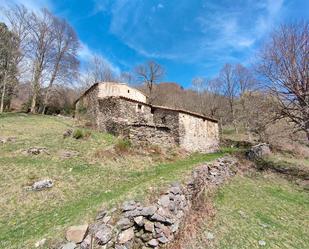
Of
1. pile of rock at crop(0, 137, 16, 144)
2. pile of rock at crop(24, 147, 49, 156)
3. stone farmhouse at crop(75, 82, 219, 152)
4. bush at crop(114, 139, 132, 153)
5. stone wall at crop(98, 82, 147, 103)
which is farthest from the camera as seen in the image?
stone wall at crop(98, 82, 147, 103)

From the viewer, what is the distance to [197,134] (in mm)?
16781

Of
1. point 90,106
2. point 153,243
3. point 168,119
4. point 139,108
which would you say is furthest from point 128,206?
point 90,106

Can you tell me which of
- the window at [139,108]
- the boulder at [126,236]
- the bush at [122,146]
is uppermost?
the window at [139,108]

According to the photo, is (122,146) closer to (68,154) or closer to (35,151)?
(68,154)

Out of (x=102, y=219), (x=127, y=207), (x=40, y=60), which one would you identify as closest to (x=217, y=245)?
(x=127, y=207)

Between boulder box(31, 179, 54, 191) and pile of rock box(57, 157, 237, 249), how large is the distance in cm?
332

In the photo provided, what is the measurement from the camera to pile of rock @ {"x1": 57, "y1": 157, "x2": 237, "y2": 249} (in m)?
4.61

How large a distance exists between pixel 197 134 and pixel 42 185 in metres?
12.0

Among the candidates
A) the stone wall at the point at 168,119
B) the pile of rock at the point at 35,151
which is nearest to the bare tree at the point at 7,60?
the pile of rock at the point at 35,151

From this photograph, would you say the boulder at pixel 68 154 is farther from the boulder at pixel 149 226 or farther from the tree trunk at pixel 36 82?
the tree trunk at pixel 36 82

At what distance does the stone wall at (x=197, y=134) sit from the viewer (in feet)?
51.5

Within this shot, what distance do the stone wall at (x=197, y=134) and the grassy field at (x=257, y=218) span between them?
6019mm

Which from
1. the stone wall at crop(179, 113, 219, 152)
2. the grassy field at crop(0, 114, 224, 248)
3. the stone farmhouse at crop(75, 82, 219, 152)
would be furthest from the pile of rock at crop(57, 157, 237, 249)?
the stone wall at crop(179, 113, 219, 152)

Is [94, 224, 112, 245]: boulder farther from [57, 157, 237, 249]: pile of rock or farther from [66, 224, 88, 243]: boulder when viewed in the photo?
[66, 224, 88, 243]: boulder
